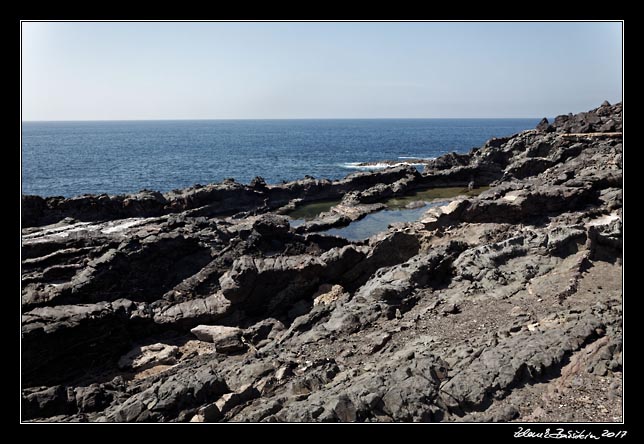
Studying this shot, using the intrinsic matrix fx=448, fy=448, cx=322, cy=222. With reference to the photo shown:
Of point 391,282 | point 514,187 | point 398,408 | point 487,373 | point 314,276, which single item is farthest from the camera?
point 514,187

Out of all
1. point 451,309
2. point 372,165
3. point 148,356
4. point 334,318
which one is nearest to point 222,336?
point 148,356

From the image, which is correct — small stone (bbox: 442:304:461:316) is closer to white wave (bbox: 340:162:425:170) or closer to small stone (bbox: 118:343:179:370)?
small stone (bbox: 118:343:179:370)

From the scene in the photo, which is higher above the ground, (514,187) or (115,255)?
(514,187)

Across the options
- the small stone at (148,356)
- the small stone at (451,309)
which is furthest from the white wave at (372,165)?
the small stone at (451,309)

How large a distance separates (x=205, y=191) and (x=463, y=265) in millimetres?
31694

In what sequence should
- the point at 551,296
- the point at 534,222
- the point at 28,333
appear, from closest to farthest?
the point at 551,296 → the point at 28,333 → the point at 534,222

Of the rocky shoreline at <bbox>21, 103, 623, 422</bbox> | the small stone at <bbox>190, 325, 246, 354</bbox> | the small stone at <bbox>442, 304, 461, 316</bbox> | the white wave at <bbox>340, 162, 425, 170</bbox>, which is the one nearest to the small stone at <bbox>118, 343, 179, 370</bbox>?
Answer: the rocky shoreline at <bbox>21, 103, 623, 422</bbox>

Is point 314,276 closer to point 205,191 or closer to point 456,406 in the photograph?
point 456,406

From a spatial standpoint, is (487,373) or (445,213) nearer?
(487,373)

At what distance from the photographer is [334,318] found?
17.1m

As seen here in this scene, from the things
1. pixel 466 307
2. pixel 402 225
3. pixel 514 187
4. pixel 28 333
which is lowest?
pixel 28 333

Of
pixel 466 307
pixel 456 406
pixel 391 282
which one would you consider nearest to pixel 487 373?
pixel 456 406

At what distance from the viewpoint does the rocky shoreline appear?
431 inches

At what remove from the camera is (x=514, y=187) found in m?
37.6
